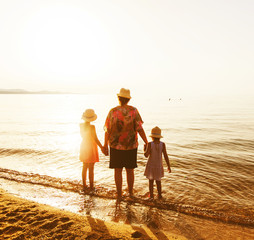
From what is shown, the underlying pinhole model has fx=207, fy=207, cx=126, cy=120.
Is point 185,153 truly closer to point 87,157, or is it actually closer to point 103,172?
point 103,172

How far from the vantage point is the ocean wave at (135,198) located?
4.55 metres

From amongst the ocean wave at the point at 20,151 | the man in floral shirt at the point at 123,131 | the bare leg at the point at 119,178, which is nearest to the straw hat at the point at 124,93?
the man in floral shirt at the point at 123,131

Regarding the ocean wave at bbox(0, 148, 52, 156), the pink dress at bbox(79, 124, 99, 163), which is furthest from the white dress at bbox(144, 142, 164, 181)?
the ocean wave at bbox(0, 148, 52, 156)

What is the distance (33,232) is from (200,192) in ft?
14.7

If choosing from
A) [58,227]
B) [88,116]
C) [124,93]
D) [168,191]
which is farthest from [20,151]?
[124,93]

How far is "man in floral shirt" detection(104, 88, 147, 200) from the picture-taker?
462cm

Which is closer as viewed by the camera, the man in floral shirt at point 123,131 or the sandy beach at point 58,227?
the sandy beach at point 58,227

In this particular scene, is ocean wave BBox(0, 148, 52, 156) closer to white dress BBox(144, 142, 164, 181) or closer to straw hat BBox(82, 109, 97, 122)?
straw hat BBox(82, 109, 97, 122)

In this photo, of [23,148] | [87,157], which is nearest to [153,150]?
[87,157]

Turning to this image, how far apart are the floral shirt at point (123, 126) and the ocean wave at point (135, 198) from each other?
1586 millimetres

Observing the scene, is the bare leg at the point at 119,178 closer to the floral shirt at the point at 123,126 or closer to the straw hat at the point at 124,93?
the floral shirt at the point at 123,126

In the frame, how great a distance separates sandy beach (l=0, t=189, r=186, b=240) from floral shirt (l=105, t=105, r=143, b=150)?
1649 millimetres

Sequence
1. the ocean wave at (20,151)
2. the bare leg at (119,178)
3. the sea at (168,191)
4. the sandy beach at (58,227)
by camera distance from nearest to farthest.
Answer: the sandy beach at (58,227), the sea at (168,191), the bare leg at (119,178), the ocean wave at (20,151)

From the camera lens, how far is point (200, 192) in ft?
19.6
